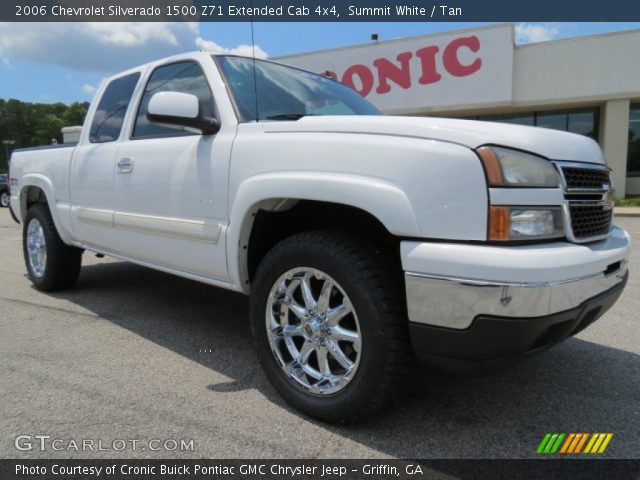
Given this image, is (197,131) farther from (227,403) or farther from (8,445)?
(8,445)

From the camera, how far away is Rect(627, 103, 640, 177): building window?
1527cm

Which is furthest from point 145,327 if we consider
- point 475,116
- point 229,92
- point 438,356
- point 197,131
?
point 475,116

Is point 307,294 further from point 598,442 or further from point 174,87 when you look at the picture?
point 174,87

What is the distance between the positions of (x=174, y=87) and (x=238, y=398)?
2112mm

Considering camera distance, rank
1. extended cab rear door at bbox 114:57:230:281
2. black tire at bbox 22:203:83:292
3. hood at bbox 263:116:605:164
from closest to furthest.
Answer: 1. hood at bbox 263:116:605:164
2. extended cab rear door at bbox 114:57:230:281
3. black tire at bbox 22:203:83:292

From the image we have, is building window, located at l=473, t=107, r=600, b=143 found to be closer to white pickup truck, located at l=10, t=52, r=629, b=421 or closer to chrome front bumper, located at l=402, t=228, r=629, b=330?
white pickup truck, located at l=10, t=52, r=629, b=421

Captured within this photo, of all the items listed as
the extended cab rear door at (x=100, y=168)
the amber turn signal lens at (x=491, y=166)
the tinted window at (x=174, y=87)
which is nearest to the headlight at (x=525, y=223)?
the amber turn signal lens at (x=491, y=166)

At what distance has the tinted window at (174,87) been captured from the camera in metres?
2.97

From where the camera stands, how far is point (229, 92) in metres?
2.81

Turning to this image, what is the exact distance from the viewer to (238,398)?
2.53m

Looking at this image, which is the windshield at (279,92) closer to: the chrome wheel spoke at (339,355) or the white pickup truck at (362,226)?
the white pickup truck at (362,226)

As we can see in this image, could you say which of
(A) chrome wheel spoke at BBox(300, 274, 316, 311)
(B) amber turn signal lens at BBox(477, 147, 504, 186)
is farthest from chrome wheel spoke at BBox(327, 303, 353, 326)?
(B) amber turn signal lens at BBox(477, 147, 504, 186)

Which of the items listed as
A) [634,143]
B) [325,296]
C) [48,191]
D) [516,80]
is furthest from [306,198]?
[634,143]

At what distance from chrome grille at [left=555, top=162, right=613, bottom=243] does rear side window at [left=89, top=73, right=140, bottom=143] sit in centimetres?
310
